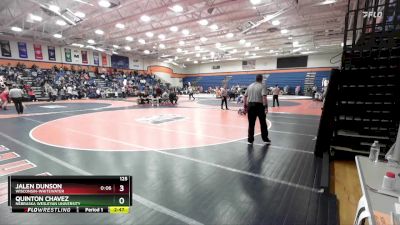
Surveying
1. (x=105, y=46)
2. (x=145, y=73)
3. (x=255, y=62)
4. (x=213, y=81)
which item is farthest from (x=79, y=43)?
(x=255, y=62)

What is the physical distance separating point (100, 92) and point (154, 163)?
2438 centimetres

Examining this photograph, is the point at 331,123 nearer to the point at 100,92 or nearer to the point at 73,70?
the point at 100,92

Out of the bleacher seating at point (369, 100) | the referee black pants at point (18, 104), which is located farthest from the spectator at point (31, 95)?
the bleacher seating at point (369, 100)

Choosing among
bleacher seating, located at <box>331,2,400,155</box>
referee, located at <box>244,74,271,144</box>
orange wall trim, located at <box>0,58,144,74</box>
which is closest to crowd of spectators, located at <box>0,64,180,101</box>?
orange wall trim, located at <box>0,58,144,74</box>

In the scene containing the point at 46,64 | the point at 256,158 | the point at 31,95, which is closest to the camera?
the point at 256,158

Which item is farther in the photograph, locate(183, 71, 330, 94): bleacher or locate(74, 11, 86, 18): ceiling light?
locate(183, 71, 330, 94): bleacher

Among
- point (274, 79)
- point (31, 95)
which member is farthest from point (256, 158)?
point (274, 79)

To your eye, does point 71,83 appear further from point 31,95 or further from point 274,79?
point 274,79

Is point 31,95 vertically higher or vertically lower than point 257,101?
lower
